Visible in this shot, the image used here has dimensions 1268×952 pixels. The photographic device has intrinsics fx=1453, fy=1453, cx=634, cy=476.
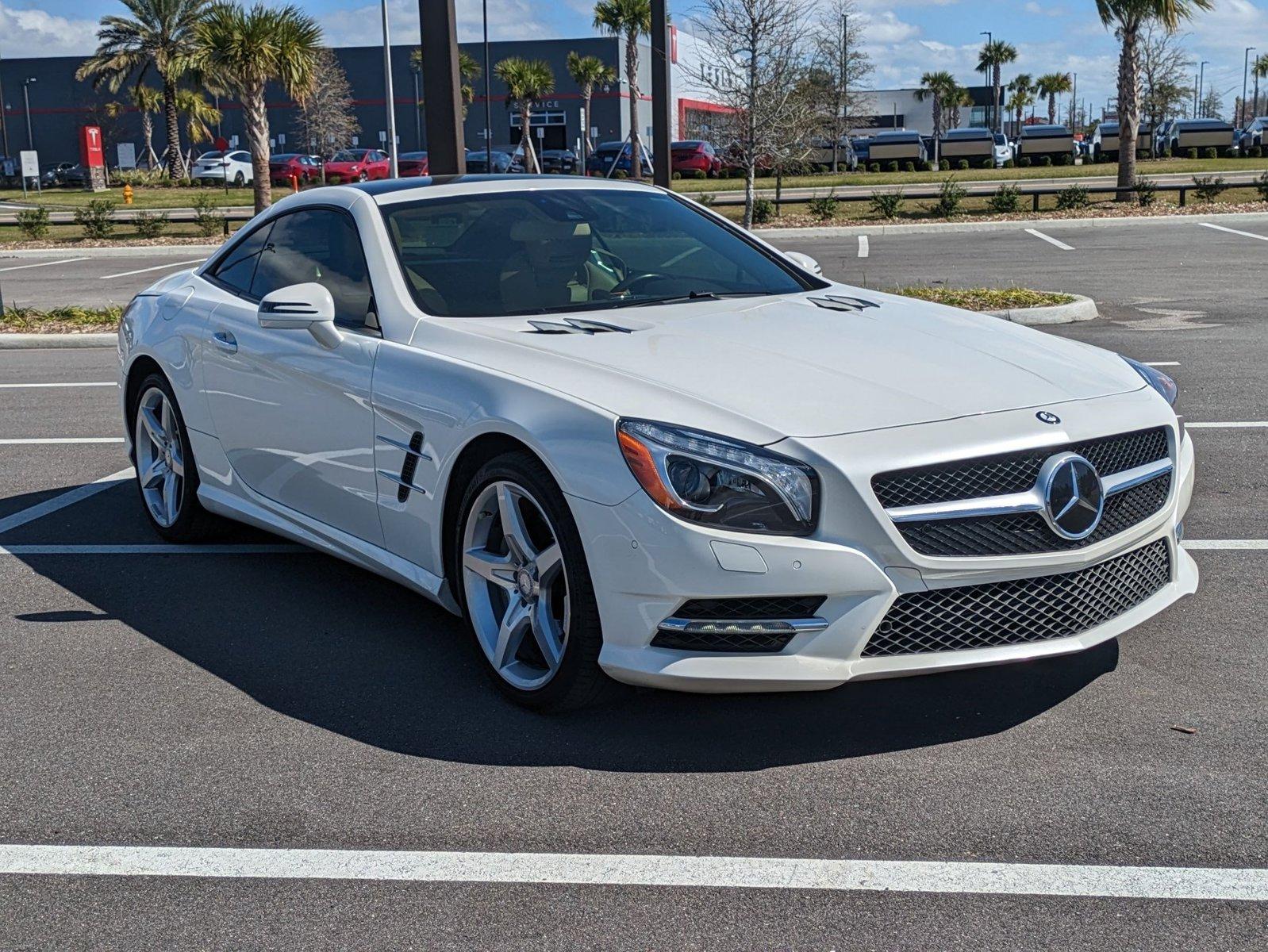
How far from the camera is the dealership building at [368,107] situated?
7325 cm

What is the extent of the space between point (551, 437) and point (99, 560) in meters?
3.09

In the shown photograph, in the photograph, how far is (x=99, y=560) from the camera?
6.23 meters

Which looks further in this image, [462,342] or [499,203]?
[499,203]

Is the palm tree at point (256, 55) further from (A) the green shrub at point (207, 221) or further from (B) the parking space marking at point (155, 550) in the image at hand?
(B) the parking space marking at point (155, 550)

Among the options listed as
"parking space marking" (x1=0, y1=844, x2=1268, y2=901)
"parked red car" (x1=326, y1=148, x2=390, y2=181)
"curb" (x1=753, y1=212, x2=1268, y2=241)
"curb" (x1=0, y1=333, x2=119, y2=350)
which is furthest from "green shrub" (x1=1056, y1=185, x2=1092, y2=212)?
"parking space marking" (x1=0, y1=844, x2=1268, y2=901)

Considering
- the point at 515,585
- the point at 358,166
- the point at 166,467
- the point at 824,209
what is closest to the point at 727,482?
the point at 515,585

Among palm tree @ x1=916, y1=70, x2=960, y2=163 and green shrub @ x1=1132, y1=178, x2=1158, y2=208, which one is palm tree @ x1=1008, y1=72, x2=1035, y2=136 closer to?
palm tree @ x1=916, y1=70, x2=960, y2=163

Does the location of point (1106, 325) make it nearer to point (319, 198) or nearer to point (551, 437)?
point (319, 198)

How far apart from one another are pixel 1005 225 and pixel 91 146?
37.8m

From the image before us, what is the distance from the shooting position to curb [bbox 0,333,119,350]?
1422 centimetres

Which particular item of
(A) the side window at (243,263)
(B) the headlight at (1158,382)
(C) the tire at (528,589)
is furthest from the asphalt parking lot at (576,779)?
(A) the side window at (243,263)

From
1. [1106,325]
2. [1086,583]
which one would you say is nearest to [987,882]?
[1086,583]

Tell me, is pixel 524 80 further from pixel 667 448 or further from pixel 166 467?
pixel 667 448

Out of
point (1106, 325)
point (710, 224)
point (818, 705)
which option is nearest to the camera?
point (818, 705)
